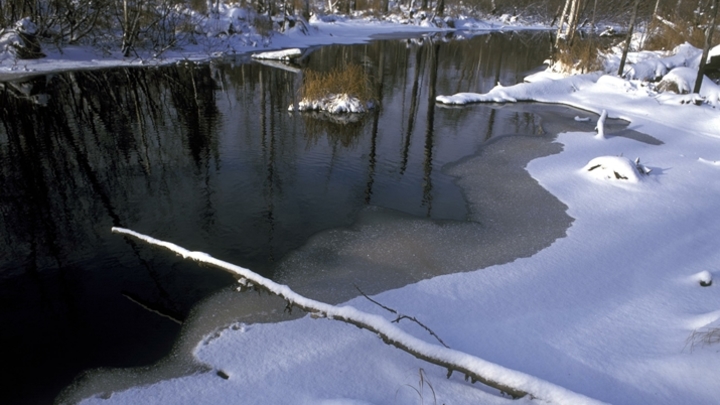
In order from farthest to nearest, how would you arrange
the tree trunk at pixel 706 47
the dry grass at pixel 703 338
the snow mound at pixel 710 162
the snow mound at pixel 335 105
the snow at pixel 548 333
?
the snow mound at pixel 335 105 < the tree trunk at pixel 706 47 < the snow mound at pixel 710 162 < the dry grass at pixel 703 338 < the snow at pixel 548 333

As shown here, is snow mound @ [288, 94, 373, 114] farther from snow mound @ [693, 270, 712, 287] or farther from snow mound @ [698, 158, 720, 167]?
snow mound @ [693, 270, 712, 287]

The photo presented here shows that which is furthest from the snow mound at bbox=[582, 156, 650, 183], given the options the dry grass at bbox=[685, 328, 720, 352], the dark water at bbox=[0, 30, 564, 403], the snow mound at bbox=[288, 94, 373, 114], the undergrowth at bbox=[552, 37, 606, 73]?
the undergrowth at bbox=[552, 37, 606, 73]

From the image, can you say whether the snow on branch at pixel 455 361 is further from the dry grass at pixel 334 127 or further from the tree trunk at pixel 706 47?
the tree trunk at pixel 706 47

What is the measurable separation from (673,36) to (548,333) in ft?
72.9

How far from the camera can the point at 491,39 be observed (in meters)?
34.8

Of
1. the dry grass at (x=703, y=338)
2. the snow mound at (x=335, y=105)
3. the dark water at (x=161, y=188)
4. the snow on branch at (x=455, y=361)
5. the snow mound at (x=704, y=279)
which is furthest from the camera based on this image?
the snow mound at (x=335, y=105)

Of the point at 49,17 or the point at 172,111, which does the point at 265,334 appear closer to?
the point at 172,111

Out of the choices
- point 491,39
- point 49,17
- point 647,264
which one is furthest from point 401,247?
point 491,39

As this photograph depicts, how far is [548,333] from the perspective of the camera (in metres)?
4.20

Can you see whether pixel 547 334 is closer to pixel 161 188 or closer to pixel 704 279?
pixel 704 279

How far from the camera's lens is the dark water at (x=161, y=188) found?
446cm

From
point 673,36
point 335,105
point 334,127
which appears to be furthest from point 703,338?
point 673,36

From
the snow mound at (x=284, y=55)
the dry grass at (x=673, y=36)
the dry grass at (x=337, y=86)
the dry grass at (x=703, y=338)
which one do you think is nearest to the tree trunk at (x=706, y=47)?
the dry grass at (x=673, y=36)

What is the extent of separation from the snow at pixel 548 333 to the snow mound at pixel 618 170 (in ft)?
1.29
